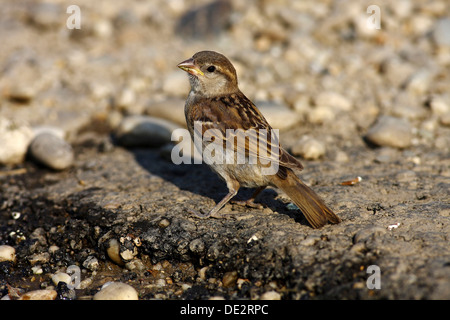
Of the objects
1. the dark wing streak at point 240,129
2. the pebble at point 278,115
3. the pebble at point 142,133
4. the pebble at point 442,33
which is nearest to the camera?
the dark wing streak at point 240,129

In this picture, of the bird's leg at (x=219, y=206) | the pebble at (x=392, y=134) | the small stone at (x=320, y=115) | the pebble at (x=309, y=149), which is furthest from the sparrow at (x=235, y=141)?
the pebble at (x=392, y=134)

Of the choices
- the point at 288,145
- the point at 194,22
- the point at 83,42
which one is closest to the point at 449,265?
the point at 288,145

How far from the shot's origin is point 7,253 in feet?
13.5

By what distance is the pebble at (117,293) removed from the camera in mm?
3443

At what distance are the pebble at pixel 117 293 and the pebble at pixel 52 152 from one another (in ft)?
7.67

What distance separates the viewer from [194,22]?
8.23 meters

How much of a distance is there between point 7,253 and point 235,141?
2.13m

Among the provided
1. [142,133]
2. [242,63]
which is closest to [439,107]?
[242,63]

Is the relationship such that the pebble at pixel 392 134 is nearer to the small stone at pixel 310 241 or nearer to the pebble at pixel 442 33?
the pebble at pixel 442 33

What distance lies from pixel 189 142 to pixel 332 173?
173 cm

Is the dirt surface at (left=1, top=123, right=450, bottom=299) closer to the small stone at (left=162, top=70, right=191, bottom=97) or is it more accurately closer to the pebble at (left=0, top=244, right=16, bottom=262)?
the pebble at (left=0, top=244, right=16, bottom=262)

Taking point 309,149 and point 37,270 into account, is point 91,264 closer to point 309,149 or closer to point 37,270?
point 37,270

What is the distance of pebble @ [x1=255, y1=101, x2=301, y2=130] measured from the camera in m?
6.20
